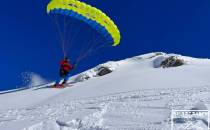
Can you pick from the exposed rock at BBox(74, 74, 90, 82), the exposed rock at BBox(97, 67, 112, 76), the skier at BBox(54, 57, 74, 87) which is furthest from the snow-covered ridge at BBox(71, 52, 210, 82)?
the skier at BBox(54, 57, 74, 87)

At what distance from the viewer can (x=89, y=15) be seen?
2036 cm

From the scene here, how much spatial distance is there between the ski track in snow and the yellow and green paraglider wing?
18.7ft

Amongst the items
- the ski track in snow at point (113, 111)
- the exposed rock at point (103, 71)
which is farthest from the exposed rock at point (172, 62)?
the ski track in snow at point (113, 111)

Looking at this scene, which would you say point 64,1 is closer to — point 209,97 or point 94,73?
point 94,73

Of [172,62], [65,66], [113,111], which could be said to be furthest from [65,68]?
[113,111]

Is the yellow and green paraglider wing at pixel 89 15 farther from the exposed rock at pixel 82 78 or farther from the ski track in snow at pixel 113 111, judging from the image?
the ski track in snow at pixel 113 111

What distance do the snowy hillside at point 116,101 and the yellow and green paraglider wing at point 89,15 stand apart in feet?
7.52

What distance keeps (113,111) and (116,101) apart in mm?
1884

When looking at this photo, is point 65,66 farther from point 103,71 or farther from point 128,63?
point 128,63

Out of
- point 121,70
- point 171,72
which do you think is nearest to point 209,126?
point 171,72

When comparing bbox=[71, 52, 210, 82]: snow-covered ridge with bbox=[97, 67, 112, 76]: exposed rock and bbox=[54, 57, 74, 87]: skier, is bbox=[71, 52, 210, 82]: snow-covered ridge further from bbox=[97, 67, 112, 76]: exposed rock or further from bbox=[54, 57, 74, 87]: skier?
bbox=[54, 57, 74, 87]: skier

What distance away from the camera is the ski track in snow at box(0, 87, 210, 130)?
10.8 metres

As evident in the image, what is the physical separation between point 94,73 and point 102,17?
402cm

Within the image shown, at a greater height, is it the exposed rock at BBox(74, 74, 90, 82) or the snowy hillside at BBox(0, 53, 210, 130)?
the exposed rock at BBox(74, 74, 90, 82)
